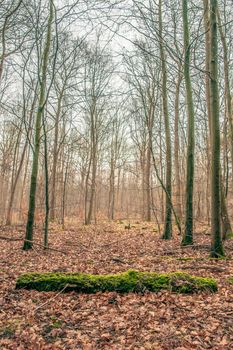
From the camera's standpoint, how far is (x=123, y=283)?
5184 mm

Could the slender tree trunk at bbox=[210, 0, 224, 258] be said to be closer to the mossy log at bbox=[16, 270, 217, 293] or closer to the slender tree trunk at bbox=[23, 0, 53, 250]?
A: the mossy log at bbox=[16, 270, 217, 293]

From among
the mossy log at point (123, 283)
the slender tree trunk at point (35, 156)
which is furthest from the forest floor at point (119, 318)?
the slender tree trunk at point (35, 156)

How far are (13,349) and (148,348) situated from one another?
1.62 metres

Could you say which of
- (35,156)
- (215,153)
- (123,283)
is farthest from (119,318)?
(35,156)

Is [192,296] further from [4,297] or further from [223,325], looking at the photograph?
[4,297]

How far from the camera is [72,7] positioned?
28.6 ft

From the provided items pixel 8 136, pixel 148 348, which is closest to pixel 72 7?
pixel 148 348

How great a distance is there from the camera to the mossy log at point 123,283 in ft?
16.5

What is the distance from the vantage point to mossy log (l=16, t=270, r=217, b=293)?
5031 mm

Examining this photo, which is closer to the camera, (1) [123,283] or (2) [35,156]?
(1) [123,283]

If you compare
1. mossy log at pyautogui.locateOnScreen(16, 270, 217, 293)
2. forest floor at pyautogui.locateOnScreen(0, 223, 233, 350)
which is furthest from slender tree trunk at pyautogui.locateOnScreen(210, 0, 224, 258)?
mossy log at pyautogui.locateOnScreen(16, 270, 217, 293)

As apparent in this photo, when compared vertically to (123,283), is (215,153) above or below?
above

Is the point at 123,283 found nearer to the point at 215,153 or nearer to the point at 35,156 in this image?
the point at 215,153

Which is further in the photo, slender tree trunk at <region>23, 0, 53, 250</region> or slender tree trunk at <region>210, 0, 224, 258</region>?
slender tree trunk at <region>23, 0, 53, 250</region>
